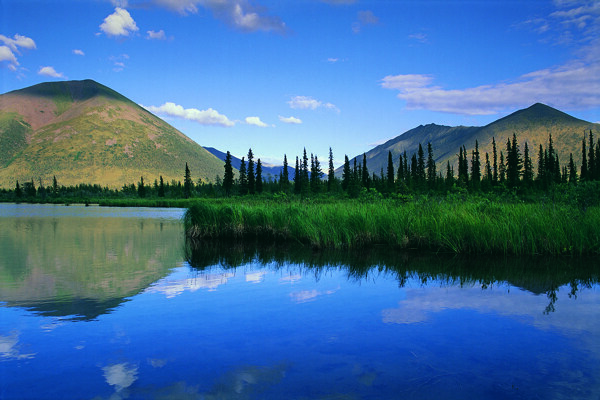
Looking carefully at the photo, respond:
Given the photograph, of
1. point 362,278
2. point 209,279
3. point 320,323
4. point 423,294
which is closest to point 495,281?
point 423,294

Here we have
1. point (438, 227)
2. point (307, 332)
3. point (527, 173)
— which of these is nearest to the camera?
point (307, 332)

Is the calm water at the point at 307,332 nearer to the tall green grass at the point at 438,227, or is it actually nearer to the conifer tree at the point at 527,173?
the tall green grass at the point at 438,227

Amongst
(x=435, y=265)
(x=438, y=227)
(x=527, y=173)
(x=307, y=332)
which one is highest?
(x=527, y=173)

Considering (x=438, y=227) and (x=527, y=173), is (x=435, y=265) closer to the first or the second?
(x=438, y=227)

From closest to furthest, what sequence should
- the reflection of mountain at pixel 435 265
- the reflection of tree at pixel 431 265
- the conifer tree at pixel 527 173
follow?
the reflection of tree at pixel 431 265 < the reflection of mountain at pixel 435 265 < the conifer tree at pixel 527 173

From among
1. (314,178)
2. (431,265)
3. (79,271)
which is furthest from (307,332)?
(314,178)

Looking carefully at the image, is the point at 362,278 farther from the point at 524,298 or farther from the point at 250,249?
the point at 250,249

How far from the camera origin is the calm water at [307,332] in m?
4.53

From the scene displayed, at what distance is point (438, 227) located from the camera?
14047 mm

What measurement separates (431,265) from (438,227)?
2.59m

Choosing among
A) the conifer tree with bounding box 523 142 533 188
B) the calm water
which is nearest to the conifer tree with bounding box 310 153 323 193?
the conifer tree with bounding box 523 142 533 188

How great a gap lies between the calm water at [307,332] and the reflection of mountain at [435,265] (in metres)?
0.10

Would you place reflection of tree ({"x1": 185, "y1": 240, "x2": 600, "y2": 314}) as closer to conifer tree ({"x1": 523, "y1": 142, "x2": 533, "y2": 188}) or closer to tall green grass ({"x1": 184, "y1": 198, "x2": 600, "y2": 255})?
tall green grass ({"x1": 184, "y1": 198, "x2": 600, "y2": 255})

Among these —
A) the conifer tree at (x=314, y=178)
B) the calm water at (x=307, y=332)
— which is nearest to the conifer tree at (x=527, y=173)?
the conifer tree at (x=314, y=178)
